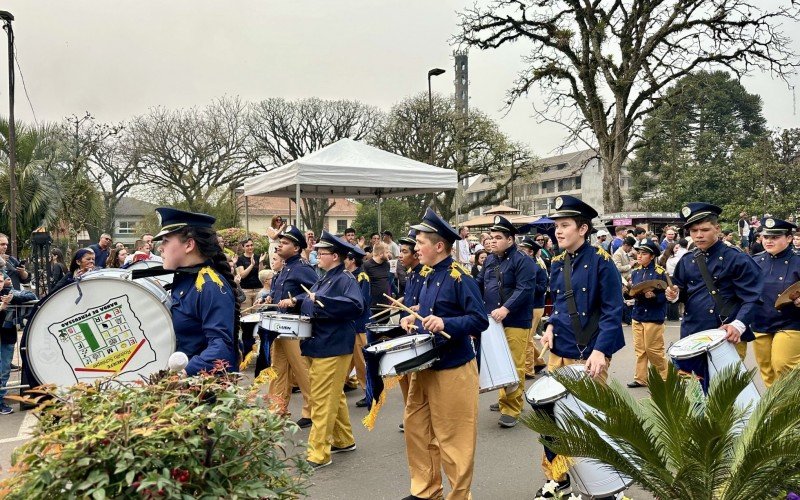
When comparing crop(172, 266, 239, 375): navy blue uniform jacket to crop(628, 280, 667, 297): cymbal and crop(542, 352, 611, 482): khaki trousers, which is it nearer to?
crop(542, 352, 611, 482): khaki trousers

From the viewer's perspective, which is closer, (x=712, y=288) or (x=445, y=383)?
(x=445, y=383)

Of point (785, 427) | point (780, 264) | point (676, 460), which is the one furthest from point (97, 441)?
point (780, 264)

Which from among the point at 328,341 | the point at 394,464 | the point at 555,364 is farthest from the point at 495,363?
the point at 328,341

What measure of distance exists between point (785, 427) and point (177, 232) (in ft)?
10.1

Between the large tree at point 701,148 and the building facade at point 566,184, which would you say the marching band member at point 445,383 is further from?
the building facade at point 566,184

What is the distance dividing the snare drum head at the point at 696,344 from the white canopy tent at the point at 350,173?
7868 millimetres

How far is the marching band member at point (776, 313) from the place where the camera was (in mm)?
5461

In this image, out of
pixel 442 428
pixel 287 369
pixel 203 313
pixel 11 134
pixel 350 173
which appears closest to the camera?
pixel 203 313

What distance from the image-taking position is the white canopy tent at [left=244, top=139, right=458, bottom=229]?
1126 cm

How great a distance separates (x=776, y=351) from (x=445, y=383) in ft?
11.8

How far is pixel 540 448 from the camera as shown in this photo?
5438 millimetres

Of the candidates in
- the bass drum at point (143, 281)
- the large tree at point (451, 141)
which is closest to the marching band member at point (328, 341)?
the bass drum at point (143, 281)

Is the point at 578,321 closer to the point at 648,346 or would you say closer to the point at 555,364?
the point at 555,364

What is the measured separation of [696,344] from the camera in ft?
14.5
